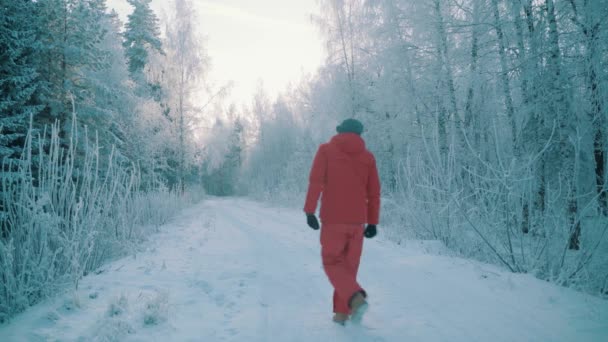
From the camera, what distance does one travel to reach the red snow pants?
2461 mm

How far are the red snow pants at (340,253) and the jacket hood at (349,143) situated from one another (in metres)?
0.65

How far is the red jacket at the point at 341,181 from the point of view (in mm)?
2580

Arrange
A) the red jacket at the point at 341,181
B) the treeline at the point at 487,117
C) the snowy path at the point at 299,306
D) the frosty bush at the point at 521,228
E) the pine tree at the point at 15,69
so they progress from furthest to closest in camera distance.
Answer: the pine tree at the point at 15,69, the treeline at the point at 487,117, the frosty bush at the point at 521,228, the red jacket at the point at 341,181, the snowy path at the point at 299,306

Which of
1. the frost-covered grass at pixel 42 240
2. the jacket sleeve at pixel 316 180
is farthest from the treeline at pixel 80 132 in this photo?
the jacket sleeve at pixel 316 180

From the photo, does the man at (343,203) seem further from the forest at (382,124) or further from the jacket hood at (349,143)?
the forest at (382,124)

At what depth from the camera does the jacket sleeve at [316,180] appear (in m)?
2.61

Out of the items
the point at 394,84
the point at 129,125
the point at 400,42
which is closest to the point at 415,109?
the point at 394,84

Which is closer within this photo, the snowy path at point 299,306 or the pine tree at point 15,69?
the snowy path at point 299,306

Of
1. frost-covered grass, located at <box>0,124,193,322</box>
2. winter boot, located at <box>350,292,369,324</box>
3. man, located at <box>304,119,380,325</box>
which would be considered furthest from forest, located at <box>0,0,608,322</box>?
winter boot, located at <box>350,292,369,324</box>

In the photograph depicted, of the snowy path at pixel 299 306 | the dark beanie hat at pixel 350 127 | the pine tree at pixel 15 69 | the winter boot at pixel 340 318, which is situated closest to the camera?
the snowy path at pixel 299 306

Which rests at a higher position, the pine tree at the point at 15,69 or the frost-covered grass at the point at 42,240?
the pine tree at the point at 15,69

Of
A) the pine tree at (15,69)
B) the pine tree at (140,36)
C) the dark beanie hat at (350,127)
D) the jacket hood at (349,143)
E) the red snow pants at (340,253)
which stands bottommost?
the red snow pants at (340,253)

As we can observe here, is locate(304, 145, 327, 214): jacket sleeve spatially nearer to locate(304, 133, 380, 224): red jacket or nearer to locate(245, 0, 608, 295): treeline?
locate(304, 133, 380, 224): red jacket

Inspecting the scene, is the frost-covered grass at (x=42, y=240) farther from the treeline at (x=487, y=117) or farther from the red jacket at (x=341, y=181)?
the treeline at (x=487, y=117)
